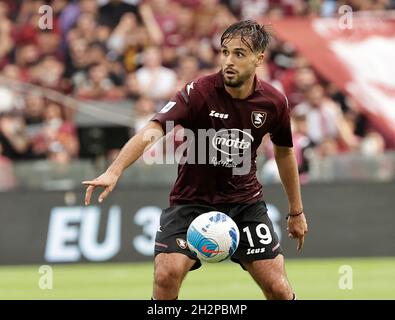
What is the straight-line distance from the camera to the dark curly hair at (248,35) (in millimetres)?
7789

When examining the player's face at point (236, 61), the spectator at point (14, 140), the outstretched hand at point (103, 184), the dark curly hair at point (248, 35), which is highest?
the spectator at point (14, 140)

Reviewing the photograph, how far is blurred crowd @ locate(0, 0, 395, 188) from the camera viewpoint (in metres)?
15.4

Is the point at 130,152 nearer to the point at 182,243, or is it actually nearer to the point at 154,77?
the point at 182,243

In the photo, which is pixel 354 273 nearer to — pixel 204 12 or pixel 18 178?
pixel 18 178

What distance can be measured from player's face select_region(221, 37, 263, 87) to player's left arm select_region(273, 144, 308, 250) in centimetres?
75

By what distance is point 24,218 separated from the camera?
1462 cm

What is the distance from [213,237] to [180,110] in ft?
3.10

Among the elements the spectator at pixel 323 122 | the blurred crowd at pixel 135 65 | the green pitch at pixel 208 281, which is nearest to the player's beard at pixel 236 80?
the green pitch at pixel 208 281

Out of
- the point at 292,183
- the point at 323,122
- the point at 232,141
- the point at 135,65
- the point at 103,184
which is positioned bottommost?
the point at 103,184

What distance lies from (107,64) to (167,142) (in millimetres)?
3219

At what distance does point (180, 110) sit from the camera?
25.5 ft
